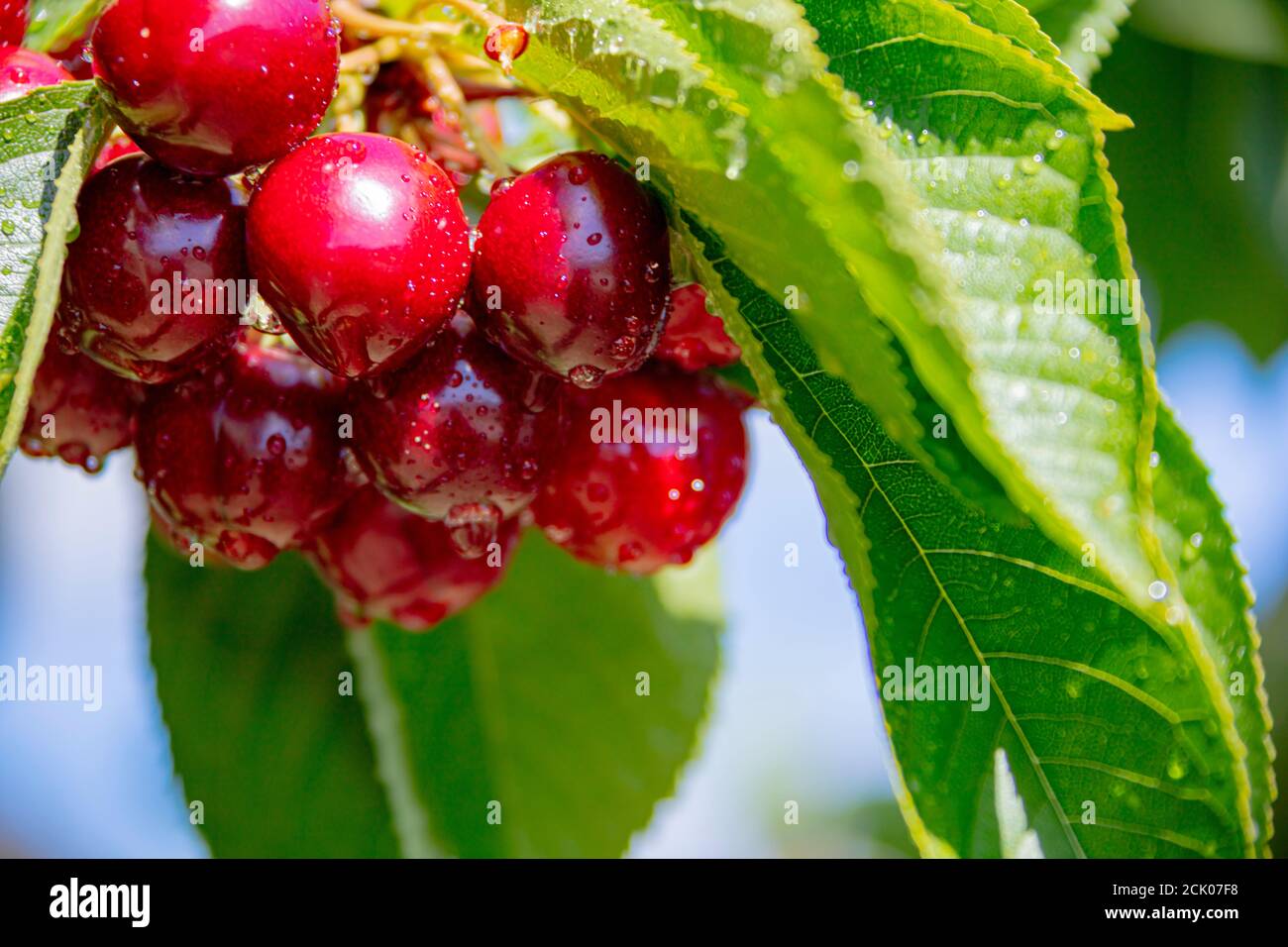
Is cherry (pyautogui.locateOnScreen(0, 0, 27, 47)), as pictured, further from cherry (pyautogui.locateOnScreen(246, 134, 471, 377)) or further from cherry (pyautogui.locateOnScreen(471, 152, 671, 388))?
cherry (pyautogui.locateOnScreen(471, 152, 671, 388))

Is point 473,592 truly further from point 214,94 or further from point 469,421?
point 214,94

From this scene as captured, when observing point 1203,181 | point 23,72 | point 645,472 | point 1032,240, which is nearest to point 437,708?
point 645,472

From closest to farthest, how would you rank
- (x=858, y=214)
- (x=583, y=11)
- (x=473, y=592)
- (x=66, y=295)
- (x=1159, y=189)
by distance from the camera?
(x=858, y=214)
(x=583, y=11)
(x=66, y=295)
(x=473, y=592)
(x=1159, y=189)

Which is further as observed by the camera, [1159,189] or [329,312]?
[1159,189]

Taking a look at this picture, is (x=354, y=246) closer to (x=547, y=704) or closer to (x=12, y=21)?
(x=12, y=21)

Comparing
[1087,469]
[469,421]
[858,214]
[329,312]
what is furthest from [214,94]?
[1087,469]

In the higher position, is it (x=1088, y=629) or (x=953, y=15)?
(x=953, y=15)

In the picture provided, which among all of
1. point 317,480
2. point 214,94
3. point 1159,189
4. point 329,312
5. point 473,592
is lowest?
point 473,592

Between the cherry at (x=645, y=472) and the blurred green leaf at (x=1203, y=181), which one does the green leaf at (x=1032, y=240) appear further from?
the blurred green leaf at (x=1203, y=181)

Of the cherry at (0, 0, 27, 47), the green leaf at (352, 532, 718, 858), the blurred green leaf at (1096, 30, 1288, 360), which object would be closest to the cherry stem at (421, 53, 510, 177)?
the cherry at (0, 0, 27, 47)
